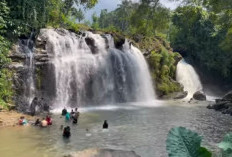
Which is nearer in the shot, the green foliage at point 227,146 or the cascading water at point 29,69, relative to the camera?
the green foliage at point 227,146

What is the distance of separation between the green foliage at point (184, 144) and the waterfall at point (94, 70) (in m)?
25.1

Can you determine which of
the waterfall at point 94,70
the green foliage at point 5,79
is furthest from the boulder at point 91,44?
the green foliage at point 5,79

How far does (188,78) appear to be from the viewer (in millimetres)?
Answer: 47219

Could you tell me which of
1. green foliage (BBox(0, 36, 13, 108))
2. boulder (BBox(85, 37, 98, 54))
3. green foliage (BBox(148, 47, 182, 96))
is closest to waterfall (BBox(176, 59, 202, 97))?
green foliage (BBox(148, 47, 182, 96))

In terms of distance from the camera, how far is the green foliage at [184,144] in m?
1.92

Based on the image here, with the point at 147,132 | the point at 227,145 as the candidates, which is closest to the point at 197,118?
the point at 147,132

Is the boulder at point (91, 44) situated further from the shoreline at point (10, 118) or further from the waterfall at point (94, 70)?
A: the shoreline at point (10, 118)

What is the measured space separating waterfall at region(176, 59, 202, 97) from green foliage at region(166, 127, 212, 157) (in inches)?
1770

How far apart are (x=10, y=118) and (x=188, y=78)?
110 ft

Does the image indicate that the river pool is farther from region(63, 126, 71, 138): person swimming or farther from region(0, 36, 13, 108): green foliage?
region(0, 36, 13, 108): green foliage

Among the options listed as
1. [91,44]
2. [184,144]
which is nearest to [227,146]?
[184,144]

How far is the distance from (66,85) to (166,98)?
14.7m

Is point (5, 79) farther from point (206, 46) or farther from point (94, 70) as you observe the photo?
point (206, 46)

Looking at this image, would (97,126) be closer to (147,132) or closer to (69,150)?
(147,132)
